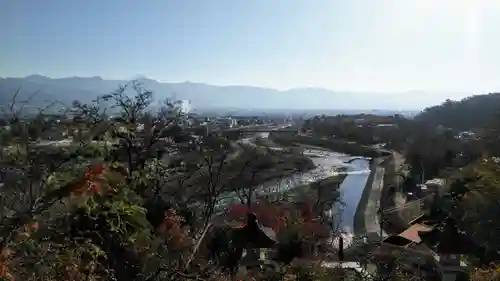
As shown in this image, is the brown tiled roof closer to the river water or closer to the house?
the house

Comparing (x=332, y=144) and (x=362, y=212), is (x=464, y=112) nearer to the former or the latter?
(x=332, y=144)

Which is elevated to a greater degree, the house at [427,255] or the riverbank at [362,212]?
the house at [427,255]

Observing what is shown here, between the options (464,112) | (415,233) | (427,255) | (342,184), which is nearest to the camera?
(427,255)

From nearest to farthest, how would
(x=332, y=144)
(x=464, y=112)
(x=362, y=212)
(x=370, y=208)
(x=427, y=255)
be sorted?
(x=427, y=255) → (x=362, y=212) → (x=370, y=208) → (x=332, y=144) → (x=464, y=112)

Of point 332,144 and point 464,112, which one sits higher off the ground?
point 464,112

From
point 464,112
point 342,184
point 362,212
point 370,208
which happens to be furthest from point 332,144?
point 362,212

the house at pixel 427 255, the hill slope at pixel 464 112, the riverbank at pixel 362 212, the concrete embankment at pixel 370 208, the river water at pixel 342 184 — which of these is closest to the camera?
the house at pixel 427 255

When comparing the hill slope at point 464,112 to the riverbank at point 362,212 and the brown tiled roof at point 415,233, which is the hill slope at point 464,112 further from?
the brown tiled roof at point 415,233

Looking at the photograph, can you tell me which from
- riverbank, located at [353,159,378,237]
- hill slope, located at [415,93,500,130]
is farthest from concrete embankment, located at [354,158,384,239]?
hill slope, located at [415,93,500,130]

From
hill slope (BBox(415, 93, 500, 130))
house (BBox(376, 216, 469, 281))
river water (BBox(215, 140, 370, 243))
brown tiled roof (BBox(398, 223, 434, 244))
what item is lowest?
river water (BBox(215, 140, 370, 243))

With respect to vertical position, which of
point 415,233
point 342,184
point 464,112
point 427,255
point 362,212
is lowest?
point 342,184

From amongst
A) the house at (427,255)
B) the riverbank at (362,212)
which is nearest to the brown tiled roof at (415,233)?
the house at (427,255)
